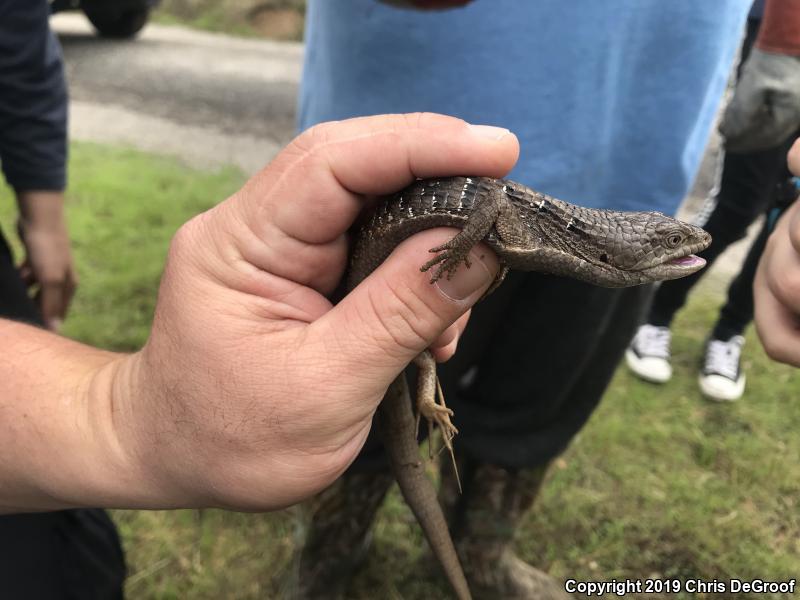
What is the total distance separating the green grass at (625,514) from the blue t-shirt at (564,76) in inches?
68.7

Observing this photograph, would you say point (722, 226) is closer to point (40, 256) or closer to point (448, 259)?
point (448, 259)

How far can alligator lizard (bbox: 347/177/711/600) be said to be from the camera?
145cm

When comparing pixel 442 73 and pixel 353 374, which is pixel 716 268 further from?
pixel 353 374

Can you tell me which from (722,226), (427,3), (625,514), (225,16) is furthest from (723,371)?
(225,16)

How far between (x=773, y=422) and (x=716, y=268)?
194 cm

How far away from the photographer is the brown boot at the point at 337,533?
259 centimetres

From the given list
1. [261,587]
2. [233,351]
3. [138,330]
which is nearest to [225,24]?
[138,330]

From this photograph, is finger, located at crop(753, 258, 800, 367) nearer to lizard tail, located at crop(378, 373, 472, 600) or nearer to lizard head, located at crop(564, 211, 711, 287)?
lizard head, located at crop(564, 211, 711, 287)

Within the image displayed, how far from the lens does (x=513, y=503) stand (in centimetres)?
274

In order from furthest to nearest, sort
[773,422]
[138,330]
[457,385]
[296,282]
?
[138,330] < [773,422] < [457,385] < [296,282]

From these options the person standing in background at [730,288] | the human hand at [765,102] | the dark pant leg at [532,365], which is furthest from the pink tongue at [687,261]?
the person standing in background at [730,288]

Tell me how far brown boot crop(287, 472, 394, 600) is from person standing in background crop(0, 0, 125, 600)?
29.9 inches

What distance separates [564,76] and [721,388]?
2.84 meters

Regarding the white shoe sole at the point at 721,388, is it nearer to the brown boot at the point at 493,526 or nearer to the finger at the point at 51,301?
the brown boot at the point at 493,526
